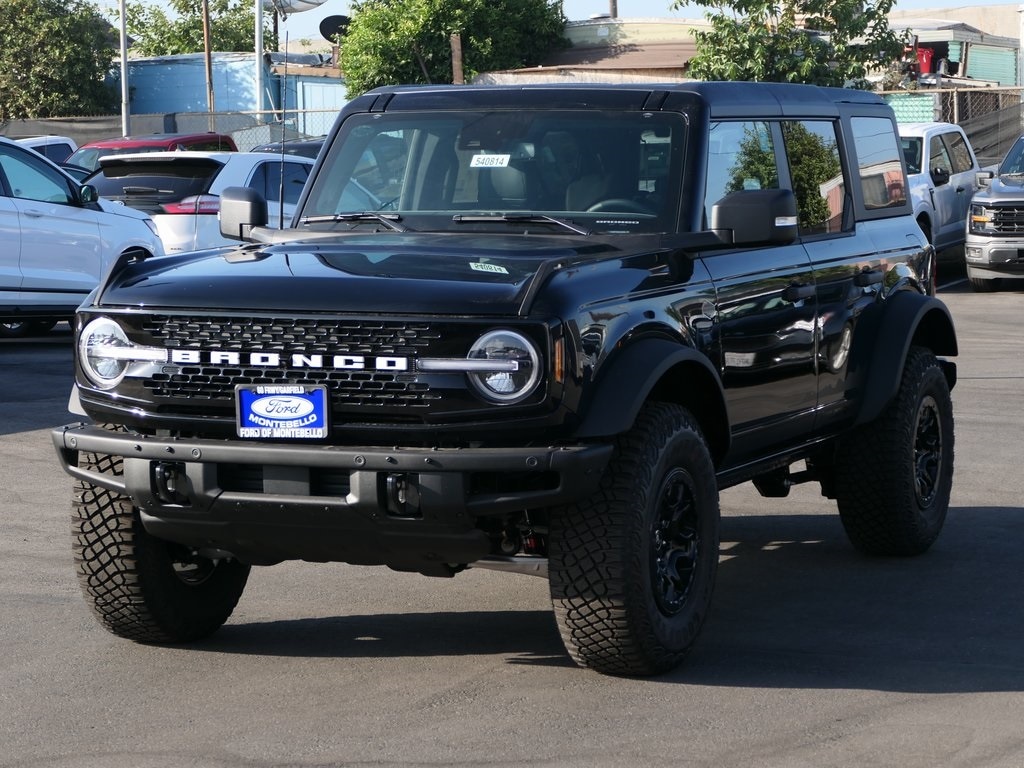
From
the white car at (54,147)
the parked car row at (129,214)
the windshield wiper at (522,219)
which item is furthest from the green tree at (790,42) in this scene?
the windshield wiper at (522,219)

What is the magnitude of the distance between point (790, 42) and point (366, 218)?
67.0ft

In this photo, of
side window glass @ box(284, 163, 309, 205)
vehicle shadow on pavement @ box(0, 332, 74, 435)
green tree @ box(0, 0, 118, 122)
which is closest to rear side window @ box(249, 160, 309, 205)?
side window glass @ box(284, 163, 309, 205)

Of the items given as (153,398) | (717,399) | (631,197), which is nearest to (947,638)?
(717,399)

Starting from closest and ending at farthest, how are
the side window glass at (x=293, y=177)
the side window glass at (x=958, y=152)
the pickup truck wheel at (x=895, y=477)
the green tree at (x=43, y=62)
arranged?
the pickup truck wheel at (x=895, y=477) < the side window glass at (x=293, y=177) < the side window glass at (x=958, y=152) < the green tree at (x=43, y=62)

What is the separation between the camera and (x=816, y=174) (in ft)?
22.7

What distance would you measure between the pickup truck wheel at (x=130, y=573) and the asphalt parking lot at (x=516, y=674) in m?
0.11

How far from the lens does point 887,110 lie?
7.79 m

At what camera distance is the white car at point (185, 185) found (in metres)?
16.1

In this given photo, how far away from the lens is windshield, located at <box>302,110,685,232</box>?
6008mm

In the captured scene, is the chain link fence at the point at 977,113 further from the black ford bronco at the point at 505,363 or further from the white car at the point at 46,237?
the black ford bronco at the point at 505,363

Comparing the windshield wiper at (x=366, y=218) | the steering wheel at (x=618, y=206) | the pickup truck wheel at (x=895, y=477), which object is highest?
the steering wheel at (x=618, y=206)

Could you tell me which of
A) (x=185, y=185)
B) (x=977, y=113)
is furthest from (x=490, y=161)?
(x=977, y=113)

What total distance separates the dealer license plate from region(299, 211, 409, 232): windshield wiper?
4.46 feet

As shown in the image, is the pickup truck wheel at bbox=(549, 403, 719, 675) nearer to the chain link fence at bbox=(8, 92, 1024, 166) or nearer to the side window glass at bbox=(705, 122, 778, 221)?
the side window glass at bbox=(705, 122, 778, 221)
